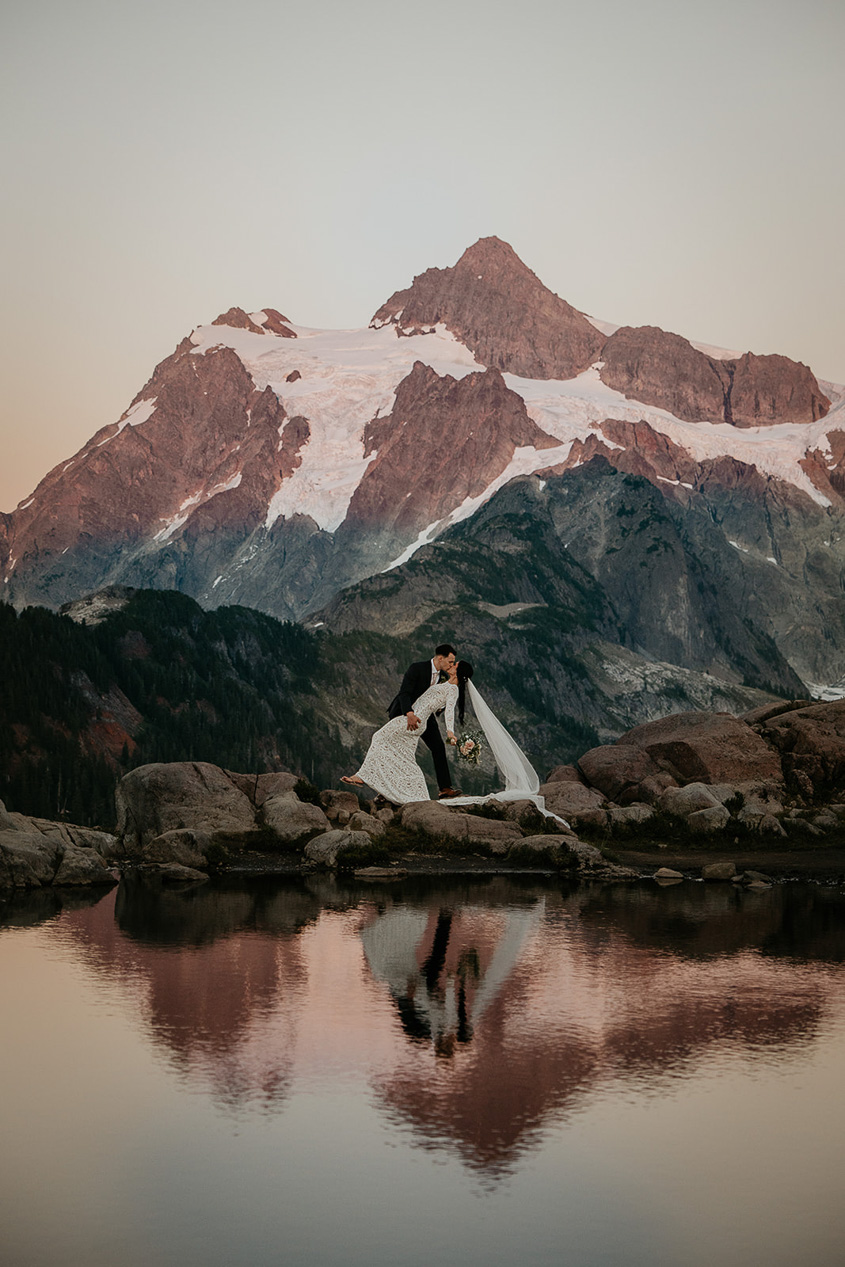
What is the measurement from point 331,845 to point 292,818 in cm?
329

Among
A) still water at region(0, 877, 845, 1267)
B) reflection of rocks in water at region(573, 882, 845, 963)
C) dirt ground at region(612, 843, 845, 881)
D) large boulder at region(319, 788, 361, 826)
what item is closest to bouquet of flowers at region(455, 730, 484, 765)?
large boulder at region(319, 788, 361, 826)

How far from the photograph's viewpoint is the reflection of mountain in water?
51.2ft

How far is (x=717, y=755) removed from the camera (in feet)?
172

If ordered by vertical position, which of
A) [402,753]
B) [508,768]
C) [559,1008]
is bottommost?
[559,1008]

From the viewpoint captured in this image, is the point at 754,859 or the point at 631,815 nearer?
the point at 754,859

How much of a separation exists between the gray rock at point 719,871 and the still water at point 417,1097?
428 inches

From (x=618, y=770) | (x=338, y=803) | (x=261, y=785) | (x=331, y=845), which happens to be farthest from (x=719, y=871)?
(x=261, y=785)

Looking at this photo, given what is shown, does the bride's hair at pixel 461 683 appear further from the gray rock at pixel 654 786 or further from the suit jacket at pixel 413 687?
the gray rock at pixel 654 786

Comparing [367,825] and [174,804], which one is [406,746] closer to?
[367,825]

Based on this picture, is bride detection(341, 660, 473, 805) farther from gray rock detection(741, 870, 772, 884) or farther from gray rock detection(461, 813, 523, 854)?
gray rock detection(741, 870, 772, 884)

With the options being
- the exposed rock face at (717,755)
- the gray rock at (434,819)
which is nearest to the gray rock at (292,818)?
the gray rock at (434,819)

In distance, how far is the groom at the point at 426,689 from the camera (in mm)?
40312

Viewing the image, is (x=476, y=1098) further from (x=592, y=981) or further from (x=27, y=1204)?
(x=592, y=981)

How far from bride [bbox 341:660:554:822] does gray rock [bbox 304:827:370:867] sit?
5.52 ft
